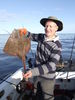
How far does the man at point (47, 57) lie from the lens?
3.24 metres

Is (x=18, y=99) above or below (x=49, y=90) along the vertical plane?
below

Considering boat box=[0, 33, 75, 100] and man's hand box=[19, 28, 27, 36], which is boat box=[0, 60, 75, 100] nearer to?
boat box=[0, 33, 75, 100]

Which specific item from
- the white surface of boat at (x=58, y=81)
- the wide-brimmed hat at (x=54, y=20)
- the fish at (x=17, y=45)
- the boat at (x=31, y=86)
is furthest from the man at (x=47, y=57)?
the white surface of boat at (x=58, y=81)

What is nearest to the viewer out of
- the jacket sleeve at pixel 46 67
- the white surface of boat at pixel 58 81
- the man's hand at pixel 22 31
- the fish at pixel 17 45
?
the jacket sleeve at pixel 46 67

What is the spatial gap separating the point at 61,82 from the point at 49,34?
2389 mm

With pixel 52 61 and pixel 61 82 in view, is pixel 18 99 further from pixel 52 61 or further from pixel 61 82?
pixel 52 61

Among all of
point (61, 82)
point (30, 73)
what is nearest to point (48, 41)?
point (30, 73)

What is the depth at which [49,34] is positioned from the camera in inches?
135

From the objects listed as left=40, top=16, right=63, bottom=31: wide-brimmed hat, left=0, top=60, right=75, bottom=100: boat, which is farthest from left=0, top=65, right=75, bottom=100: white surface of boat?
left=40, top=16, right=63, bottom=31: wide-brimmed hat

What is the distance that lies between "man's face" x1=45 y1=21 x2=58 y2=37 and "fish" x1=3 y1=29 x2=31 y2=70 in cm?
49

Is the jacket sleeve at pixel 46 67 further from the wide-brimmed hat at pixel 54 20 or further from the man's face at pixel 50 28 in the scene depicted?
the wide-brimmed hat at pixel 54 20

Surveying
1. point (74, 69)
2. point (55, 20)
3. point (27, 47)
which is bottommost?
point (74, 69)

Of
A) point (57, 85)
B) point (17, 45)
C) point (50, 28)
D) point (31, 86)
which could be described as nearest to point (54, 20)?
point (50, 28)

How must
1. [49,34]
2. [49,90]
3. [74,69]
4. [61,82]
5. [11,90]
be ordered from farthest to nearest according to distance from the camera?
1. [74,69]
2. [61,82]
3. [11,90]
4. [49,90]
5. [49,34]
